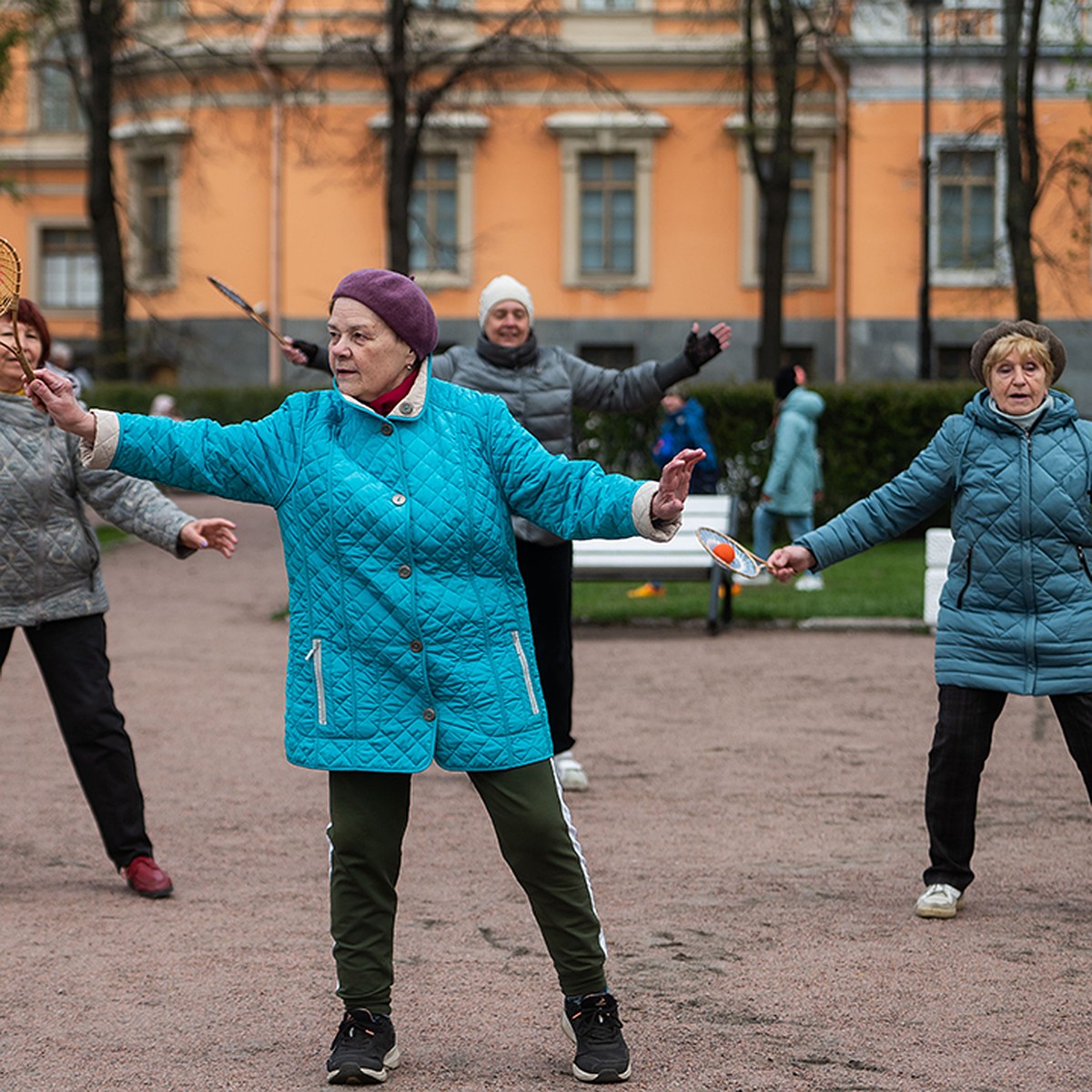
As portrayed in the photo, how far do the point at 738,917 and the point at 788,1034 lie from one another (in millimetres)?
1201

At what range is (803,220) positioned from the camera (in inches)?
1451

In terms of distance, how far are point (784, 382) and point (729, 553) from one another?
38.8 feet

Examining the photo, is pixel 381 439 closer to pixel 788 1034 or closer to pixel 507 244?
pixel 788 1034

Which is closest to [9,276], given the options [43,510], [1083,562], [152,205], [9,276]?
[9,276]

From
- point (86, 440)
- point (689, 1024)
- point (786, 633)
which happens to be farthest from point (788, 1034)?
point (786, 633)

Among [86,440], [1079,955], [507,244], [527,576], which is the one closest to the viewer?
[86,440]

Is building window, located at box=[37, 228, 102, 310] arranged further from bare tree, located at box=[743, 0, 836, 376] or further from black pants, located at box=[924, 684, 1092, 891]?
black pants, located at box=[924, 684, 1092, 891]

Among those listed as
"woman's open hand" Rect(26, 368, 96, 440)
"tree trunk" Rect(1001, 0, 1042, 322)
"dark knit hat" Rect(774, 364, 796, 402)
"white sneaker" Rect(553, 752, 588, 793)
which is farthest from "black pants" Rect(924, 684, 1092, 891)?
"tree trunk" Rect(1001, 0, 1042, 322)

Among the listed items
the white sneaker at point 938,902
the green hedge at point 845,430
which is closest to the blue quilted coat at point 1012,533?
the white sneaker at point 938,902

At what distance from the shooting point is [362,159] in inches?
1359

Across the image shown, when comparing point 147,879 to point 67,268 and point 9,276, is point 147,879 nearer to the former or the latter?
point 9,276

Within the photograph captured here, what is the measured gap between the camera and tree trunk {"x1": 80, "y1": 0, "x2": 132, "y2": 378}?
91.3 feet

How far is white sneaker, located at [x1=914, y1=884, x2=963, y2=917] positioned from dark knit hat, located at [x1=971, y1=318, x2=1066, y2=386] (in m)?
1.54

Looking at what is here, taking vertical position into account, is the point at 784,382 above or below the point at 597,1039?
above
